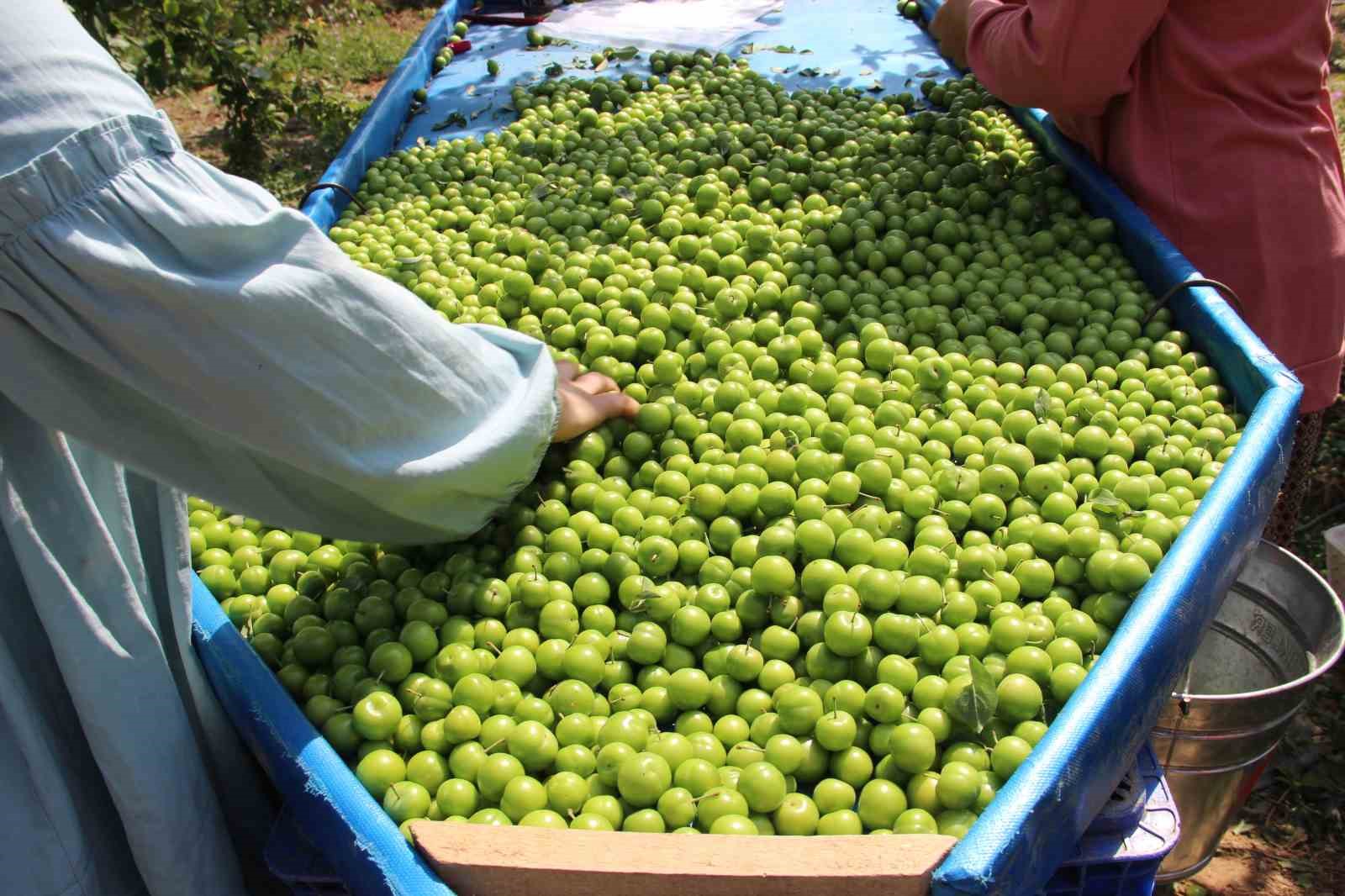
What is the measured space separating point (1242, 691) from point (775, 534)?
5.58ft

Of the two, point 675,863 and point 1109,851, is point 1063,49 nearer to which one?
point 1109,851

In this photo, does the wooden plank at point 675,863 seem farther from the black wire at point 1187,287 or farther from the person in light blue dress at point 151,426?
the black wire at point 1187,287

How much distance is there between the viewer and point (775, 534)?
2238 mm

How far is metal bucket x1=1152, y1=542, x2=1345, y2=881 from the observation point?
7.77 feet

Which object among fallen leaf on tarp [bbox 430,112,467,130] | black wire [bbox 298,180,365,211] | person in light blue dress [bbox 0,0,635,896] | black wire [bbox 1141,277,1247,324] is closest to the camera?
person in light blue dress [bbox 0,0,635,896]

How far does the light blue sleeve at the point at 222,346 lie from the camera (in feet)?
4.25

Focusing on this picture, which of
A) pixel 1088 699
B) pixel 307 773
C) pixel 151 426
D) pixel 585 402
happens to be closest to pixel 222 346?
pixel 151 426

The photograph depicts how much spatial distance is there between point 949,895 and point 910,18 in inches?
208

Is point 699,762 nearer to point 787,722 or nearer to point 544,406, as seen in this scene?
point 787,722

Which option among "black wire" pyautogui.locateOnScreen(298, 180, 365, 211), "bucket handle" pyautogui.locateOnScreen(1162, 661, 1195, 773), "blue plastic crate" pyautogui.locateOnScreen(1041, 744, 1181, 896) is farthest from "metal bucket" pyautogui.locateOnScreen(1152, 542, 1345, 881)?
"black wire" pyautogui.locateOnScreen(298, 180, 365, 211)

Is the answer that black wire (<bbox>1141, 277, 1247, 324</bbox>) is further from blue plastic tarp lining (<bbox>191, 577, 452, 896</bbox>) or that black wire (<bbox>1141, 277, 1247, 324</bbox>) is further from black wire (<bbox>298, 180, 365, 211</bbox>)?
black wire (<bbox>298, 180, 365, 211</bbox>)

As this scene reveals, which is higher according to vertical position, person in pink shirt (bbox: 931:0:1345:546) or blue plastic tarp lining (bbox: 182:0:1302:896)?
person in pink shirt (bbox: 931:0:1345:546)

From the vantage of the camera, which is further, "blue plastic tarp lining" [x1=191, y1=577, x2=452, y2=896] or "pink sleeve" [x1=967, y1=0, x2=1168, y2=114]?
"pink sleeve" [x1=967, y1=0, x2=1168, y2=114]

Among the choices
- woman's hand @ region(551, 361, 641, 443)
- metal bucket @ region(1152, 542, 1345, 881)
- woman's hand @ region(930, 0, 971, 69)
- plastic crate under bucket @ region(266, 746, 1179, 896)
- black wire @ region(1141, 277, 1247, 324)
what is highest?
woman's hand @ region(930, 0, 971, 69)
